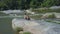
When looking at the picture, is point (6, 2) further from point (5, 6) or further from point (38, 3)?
point (38, 3)

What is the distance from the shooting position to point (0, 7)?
102m

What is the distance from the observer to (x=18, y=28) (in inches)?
1008

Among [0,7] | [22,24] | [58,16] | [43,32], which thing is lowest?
[0,7]

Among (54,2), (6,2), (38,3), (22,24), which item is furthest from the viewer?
(6,2)

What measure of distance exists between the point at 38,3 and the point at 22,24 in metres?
74.1

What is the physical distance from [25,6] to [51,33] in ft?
280

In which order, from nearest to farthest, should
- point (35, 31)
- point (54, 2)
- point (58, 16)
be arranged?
point (35, 31) → point (58, 16) → point (54, 2)

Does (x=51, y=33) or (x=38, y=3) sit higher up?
(x=51, y=33)

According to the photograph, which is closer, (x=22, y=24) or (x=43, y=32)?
(x=43, y=32)

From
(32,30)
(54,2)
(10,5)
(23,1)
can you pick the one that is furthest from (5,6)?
(32,30)

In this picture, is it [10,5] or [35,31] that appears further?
[10,5]

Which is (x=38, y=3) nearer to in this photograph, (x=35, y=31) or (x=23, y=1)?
(x=23, y=1)

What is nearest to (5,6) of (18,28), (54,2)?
(54,2)

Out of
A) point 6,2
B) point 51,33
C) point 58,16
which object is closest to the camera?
point 51,33
